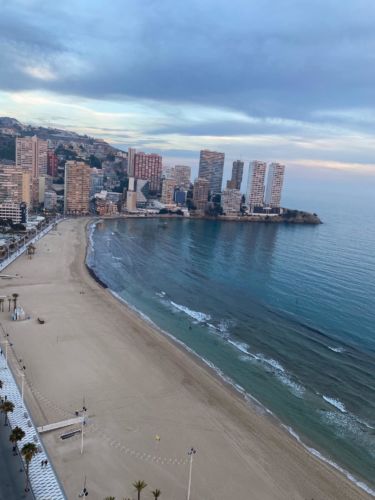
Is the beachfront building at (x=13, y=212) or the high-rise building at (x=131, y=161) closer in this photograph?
the beachfront building at (x=13, y=212)

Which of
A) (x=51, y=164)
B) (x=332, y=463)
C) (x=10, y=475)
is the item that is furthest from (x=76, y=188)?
(x=332, y=463)

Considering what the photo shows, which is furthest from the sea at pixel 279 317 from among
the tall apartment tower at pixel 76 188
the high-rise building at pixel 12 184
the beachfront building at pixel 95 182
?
the beachfront building at pixel 95 182

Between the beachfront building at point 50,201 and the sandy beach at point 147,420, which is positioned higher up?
the beachfront building at point 50,201

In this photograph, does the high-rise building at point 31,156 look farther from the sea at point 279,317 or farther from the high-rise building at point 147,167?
the sea at point 279,317

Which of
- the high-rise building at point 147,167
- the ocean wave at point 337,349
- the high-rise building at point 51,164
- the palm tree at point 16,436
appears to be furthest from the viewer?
the high-rise building at point 147,167

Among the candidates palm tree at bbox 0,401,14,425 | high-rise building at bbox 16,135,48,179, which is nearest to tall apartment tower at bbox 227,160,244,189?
high-rise building at bbox 16,135,48,179

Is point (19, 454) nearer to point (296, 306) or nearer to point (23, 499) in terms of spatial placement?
point (23, 499)

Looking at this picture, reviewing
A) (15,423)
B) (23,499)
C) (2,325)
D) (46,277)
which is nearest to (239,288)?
(46,277)
